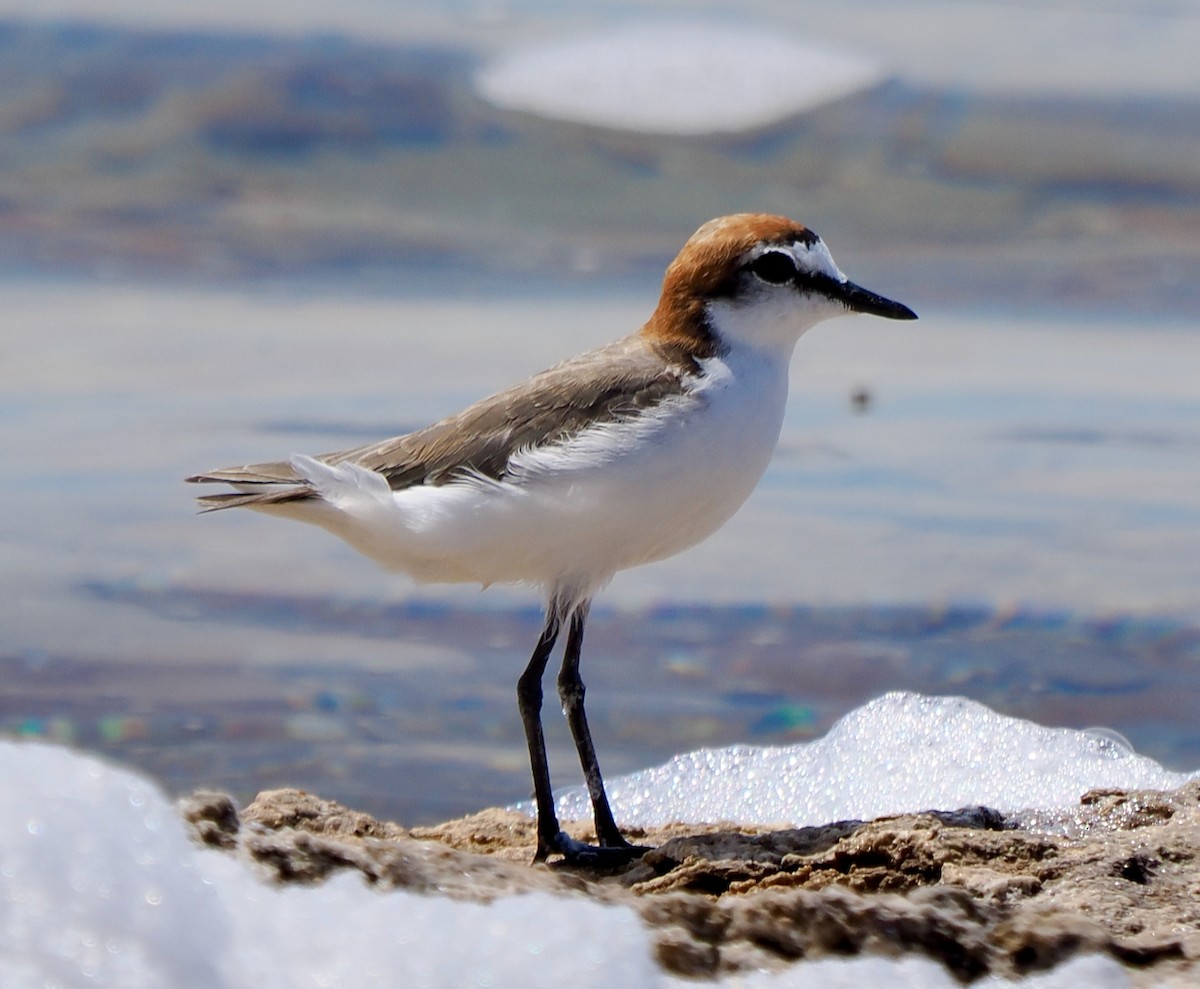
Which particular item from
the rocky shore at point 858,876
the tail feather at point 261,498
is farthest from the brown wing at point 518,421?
the rocky shore at point 858,876

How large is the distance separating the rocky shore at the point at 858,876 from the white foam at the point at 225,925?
56 millimetres

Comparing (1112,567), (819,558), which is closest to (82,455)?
(819,558)

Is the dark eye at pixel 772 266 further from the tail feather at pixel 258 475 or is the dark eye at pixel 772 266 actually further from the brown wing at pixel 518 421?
the tail feather at pixel 258 475

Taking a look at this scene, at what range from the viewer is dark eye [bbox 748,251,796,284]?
493cm

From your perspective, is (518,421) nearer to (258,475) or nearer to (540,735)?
(258,475)

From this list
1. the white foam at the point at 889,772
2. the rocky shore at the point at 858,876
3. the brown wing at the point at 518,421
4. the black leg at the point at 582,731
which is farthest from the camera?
the white foam at the point at 889,772

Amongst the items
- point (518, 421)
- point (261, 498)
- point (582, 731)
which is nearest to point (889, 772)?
point (582, 731)

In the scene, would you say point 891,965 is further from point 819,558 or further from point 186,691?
point 819,558

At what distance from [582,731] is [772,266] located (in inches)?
57.7

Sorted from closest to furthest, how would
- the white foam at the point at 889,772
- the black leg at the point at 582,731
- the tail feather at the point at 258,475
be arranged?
the black leg at the point at 582,731
the tail feather at the point at 258,475
the white foam at the point at 889,772

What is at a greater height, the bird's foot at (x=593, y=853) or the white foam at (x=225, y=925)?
the white foam at (x=225, y=925)

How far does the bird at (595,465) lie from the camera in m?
4.64

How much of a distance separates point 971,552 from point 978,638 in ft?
2.75

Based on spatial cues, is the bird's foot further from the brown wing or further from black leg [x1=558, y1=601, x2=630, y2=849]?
the brown wing
